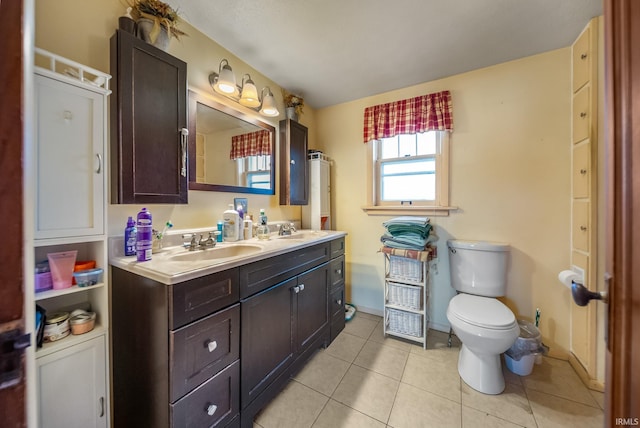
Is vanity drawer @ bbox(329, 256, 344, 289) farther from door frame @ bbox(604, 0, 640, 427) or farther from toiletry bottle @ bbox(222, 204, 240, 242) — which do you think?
door frame @ bbox(604, 0, 640, 427)

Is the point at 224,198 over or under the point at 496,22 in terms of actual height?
under

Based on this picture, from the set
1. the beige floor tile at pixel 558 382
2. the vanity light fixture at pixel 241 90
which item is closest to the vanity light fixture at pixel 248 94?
the vanity light fixture at pixel 241 90

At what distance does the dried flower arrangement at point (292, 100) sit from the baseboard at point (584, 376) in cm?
296

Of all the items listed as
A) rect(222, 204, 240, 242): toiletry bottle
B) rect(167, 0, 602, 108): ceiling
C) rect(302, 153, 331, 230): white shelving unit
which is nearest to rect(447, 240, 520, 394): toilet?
rect(302, 153, 331, 230): white shelving unit

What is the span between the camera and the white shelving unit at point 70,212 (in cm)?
88

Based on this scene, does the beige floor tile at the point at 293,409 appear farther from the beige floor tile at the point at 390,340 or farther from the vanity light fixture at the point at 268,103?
the vanity light fixture at the point at 268,103

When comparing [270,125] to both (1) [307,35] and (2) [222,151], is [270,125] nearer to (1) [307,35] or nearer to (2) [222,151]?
(2) [222,151]

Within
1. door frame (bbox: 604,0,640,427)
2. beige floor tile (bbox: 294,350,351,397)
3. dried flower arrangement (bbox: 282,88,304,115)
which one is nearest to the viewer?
door frame (bbox: 604,0,640,427)

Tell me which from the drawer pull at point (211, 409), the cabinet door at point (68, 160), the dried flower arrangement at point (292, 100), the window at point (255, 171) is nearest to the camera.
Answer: the cabinet door at point (68, 160)

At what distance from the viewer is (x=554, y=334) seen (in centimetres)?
179

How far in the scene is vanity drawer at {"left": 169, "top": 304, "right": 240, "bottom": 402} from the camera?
91 cm

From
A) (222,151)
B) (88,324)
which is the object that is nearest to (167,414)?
(88,324)

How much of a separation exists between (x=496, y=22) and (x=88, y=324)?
2.79 meters

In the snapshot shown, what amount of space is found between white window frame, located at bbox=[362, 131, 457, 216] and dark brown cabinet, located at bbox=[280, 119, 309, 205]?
71cm
